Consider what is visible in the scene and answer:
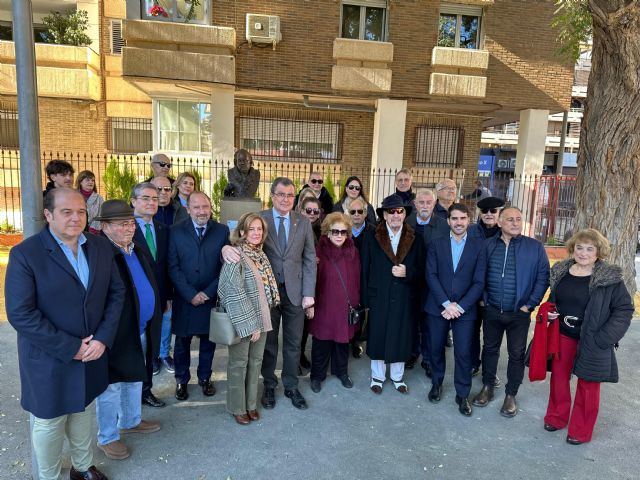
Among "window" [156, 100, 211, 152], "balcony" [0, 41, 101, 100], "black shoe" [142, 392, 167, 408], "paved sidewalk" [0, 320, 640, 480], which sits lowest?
"paved sidewalk" [0, 320, 640, 480]

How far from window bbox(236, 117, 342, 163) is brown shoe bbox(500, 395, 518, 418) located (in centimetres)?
1209

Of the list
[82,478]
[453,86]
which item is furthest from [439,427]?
[453,86]

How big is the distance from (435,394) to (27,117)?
399cm

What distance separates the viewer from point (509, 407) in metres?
4.10

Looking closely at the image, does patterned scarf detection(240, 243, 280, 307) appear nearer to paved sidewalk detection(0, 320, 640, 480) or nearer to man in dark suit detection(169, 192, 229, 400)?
man in dark suit detection(169, 192, 229, 400)

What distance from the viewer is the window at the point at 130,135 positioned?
52.8 feet

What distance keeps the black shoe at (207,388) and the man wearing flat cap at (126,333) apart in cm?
79

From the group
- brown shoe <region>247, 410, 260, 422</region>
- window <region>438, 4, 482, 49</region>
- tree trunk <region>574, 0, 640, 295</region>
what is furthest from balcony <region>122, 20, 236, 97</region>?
brown shoe <region>247, 410, 260, 422</region>

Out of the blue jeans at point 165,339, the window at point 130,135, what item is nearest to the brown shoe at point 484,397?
the blue jeans at point 165,339

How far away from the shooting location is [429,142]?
52.3 ft

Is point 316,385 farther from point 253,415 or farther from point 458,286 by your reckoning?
point 458,286

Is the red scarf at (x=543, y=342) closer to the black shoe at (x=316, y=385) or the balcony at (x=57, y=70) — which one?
the black shoe at (x=316, y=385)

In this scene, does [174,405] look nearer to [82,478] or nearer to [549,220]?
[82,478]

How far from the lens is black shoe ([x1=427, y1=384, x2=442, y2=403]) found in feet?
14.0
